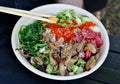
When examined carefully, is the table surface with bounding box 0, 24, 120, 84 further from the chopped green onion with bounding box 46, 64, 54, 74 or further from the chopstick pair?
the chopstick pair

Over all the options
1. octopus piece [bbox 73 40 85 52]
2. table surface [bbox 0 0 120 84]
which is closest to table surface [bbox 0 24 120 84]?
table surface [bbox 0 0 120 84]

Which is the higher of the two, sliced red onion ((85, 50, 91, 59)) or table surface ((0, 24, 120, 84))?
sliced red onion ((85, 50, 91, 59))

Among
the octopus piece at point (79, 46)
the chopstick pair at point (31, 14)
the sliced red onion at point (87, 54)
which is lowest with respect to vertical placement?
the sliced red onion at point (87, 54)

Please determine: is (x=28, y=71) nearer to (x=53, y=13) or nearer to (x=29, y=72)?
(x=29, y=72)

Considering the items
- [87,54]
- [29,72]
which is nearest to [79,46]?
[87,54]

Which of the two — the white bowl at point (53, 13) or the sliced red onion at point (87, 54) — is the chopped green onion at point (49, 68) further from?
the sliced red onion at point (87, 54)

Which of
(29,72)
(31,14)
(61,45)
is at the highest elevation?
(31,14)

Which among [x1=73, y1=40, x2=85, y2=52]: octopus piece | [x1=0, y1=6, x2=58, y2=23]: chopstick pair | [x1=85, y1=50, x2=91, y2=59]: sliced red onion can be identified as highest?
[x1=0, y1=6, x2=58, y2=23]: chopstick pair

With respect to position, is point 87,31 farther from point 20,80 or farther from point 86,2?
point 86,2

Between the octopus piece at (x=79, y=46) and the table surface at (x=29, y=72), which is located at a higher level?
the octopus piece at (x=79, y=46)

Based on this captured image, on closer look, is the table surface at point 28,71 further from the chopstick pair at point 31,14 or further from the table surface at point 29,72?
the chopstick pair at point 31,14

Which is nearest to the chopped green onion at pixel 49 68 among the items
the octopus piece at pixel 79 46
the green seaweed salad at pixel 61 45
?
the green seaweed salad at pixel 61 45

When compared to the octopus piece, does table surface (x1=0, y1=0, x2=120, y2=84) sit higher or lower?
lower

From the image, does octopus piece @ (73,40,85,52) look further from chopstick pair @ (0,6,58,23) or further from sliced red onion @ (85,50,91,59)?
chopstick pair @ (0,6,58,23)
